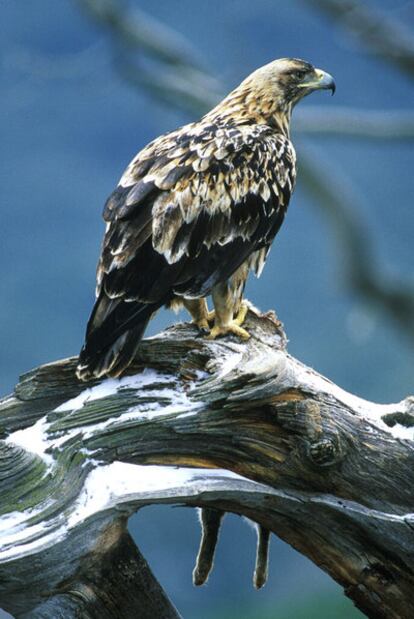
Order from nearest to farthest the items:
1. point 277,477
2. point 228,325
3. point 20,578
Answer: point 20,578 → point 277,477 → point 228,325

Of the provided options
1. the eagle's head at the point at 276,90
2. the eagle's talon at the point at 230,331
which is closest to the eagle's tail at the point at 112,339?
the eagle's talon at the point at 230,331

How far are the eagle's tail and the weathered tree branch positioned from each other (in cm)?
14

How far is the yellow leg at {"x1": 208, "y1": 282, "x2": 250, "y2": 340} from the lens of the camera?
15.0 ft

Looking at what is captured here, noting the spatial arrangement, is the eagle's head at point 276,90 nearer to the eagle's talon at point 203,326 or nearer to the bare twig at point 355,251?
the eagle's talon at point 203,326

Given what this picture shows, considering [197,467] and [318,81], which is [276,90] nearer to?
[318,81]

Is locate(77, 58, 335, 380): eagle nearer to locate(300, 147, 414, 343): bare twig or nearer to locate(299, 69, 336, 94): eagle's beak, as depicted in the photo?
locate(299, 69, 336, 94): eagle's beak

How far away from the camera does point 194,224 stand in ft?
14.4

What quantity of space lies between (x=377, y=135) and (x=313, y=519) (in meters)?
7.54

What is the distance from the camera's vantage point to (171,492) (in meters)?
3.86

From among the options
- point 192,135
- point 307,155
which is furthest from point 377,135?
point 192,135

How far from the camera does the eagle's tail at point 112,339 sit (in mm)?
4074

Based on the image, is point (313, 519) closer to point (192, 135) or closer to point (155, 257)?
point (155, 257)

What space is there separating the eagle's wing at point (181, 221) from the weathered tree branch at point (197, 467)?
23 cm

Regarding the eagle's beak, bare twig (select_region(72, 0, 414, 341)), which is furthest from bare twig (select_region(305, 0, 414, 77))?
the eagle's beak
